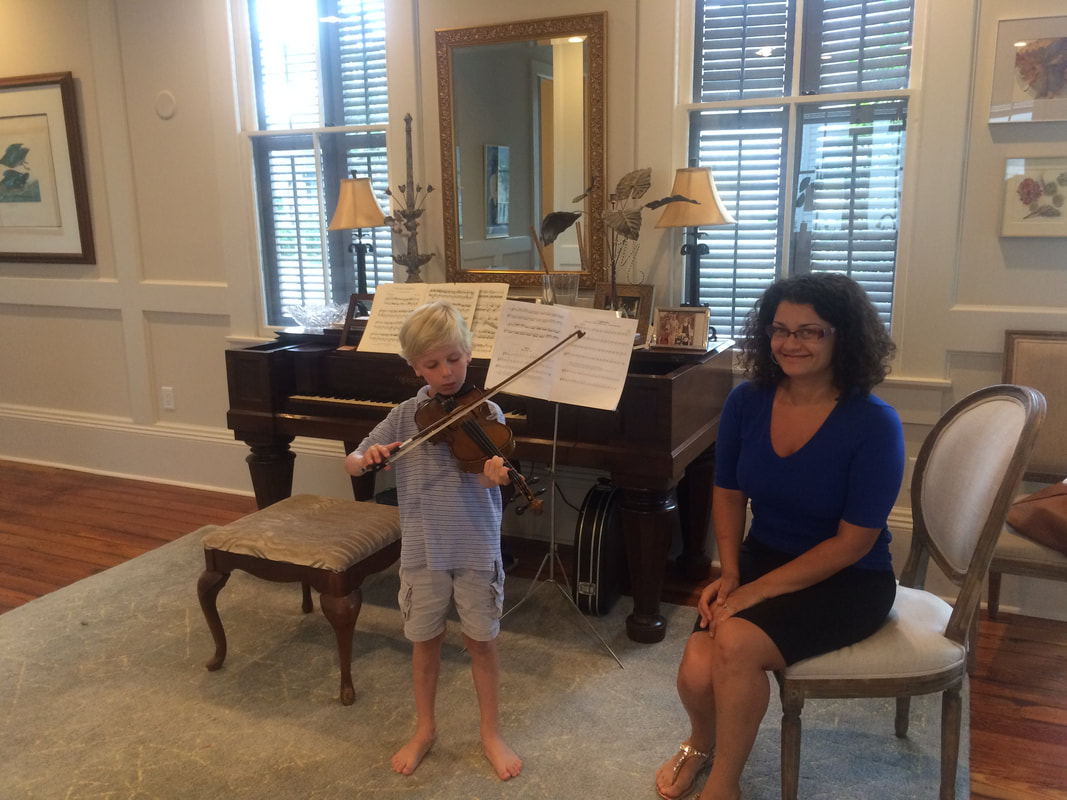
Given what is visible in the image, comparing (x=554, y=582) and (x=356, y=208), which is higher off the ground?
(x=356, y=208)

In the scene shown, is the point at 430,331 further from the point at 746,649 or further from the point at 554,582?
the point at 554,582

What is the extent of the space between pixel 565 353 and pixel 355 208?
1.15 metres

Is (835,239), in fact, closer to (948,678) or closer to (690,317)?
(690,317)

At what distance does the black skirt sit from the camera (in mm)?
1598

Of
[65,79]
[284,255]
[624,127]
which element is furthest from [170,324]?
[624,127]

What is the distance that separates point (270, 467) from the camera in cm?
289

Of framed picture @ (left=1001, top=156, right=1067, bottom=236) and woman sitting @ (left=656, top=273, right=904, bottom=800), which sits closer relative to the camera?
woman sitting @ (left=656, top=273, right=904, bottom=800)

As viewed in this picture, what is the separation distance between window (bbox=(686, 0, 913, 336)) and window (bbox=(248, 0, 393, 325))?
4.30ft

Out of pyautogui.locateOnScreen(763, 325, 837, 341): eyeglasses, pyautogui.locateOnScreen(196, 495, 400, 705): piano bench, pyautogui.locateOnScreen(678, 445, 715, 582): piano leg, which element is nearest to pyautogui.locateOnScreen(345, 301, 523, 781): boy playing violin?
pyautogui.locateOnScreen(196, 495, 400, 705): piano bench

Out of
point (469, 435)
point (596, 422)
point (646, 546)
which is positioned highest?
point (469, 435)

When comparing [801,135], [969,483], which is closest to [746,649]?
[969,483]

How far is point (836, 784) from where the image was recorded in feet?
6.08

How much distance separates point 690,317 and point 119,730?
192 cm

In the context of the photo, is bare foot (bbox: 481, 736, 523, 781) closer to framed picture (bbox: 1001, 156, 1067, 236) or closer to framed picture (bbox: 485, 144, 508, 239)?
framed picture (bbox: 485, 144, 508, 239)
